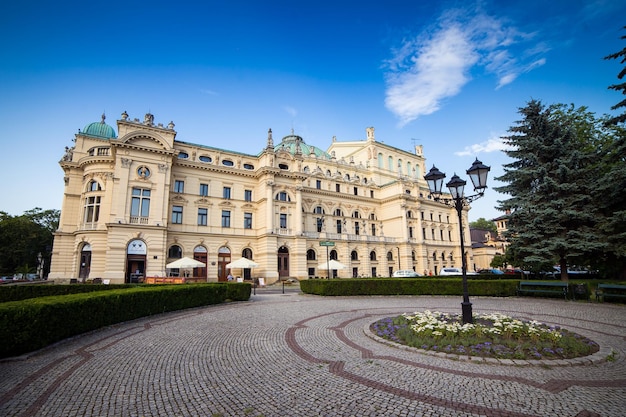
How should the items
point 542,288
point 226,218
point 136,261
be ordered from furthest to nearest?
point 226,218 < point 136,261 < point 542,288

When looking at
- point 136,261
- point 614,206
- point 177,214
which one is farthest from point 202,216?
point 614,206

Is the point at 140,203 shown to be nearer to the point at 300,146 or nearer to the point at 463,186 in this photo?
the point at 300,146

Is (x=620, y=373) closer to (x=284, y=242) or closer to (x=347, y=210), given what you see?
(x=284, y=242)

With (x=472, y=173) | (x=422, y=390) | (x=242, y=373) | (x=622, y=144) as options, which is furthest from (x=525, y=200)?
(x=242, y=373)

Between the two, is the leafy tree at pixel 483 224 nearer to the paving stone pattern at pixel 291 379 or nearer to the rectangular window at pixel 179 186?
the rectangular window at pixel 179 186

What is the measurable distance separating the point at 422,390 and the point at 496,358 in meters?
2.80

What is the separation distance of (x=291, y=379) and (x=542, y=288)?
802 inches

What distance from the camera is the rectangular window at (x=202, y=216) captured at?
122 ft

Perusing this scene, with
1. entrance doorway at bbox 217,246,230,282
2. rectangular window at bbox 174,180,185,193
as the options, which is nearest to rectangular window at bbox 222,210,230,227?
entrance doorway at bbox 217,246,230,282

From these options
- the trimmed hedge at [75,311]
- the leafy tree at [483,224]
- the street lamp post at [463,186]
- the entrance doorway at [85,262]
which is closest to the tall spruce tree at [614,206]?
the street lamp post at [463,186]

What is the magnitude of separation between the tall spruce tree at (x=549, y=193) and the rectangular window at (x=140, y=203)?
34.8 m

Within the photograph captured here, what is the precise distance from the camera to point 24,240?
53469 mm

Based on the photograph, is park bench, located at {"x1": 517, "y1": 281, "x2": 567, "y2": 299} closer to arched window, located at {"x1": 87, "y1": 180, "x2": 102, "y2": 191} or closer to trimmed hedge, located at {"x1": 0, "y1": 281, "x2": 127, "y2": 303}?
trimmed hedge, located at {"x1": 0, "y1": 281, "x2": 127, "y2": 303}

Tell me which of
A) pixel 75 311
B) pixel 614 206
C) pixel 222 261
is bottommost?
pixel 75 311
